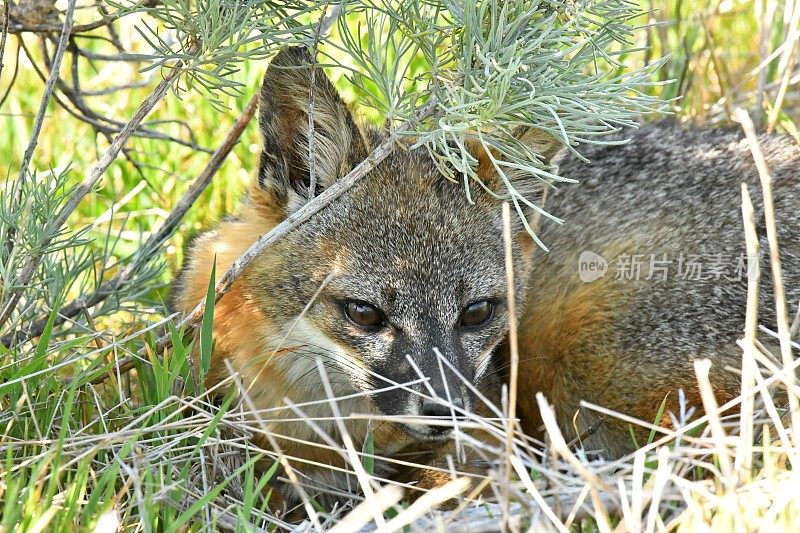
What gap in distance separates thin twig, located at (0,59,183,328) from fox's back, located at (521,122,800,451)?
189 centimetres

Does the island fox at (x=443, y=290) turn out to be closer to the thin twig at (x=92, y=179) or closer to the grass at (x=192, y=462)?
the grass at (x=192, y=462)

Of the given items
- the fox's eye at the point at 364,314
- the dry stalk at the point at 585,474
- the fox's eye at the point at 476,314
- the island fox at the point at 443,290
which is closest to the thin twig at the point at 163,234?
the island fox at the point at 443,290

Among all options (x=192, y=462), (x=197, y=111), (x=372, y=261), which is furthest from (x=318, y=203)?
(x=197, y=111)

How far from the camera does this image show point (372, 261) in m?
3.79

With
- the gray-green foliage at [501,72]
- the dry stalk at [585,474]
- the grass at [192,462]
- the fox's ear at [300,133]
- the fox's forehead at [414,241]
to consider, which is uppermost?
the gray-green foliage at [501,72]

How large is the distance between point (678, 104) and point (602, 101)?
3.10 m

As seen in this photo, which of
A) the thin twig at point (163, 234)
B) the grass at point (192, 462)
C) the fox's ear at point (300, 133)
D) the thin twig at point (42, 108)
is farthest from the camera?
the thin twig at point (163, 234)

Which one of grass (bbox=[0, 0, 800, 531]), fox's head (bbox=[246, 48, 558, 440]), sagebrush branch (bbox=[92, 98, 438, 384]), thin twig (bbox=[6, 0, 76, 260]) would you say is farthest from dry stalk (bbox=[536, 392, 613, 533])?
thin twig (bbox=[6, 0, 76, 260])

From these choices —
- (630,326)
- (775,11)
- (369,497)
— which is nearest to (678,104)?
(775,11)

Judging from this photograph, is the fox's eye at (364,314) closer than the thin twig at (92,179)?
No

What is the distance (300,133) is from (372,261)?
616 mm

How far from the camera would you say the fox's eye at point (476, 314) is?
12.7 feet

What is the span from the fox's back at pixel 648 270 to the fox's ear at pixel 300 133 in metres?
1.14

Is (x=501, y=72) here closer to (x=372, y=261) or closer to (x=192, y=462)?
(x=372, y=261)
